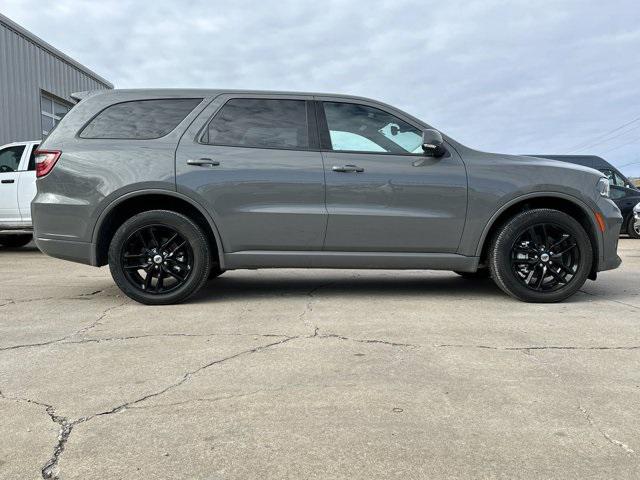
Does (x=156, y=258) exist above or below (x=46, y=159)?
below

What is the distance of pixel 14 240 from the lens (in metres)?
11.0

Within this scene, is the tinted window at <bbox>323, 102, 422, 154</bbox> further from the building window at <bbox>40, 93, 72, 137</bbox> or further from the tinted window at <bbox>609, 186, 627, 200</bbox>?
the building window at <bbox>40, 93, 72, 137</bbox>

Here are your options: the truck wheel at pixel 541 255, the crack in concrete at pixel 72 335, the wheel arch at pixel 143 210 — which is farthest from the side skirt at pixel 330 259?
the crack in concrete at pixel 72 335

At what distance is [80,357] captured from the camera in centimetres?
312

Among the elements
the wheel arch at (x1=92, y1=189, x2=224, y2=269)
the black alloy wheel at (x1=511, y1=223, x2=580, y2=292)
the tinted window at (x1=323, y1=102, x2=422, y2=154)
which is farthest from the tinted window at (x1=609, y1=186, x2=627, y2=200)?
the wheel arch at (x1=92, y1=189, x2=224, y2=269)

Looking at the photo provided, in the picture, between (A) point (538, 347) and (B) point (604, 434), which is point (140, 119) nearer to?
(A) point (538, 347)

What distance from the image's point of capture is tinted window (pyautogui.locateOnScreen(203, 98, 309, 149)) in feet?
15.3

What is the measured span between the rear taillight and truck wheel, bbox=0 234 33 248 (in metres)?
7.39

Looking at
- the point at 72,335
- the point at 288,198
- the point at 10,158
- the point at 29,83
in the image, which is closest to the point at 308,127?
the point at 288,198

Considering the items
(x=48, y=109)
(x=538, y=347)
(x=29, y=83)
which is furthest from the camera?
(x=48, y=109)

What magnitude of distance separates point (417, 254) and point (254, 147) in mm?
1677

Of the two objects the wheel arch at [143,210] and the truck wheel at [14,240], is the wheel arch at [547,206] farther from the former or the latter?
the truck wheel at [14,240]

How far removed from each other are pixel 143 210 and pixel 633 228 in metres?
12.7

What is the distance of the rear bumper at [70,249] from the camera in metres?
4.53
